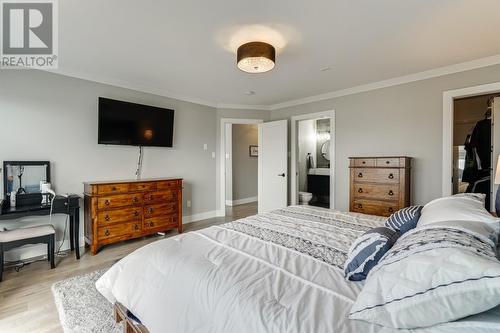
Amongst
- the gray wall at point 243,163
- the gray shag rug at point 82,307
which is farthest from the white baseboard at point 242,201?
the gray shag rug at point 82,307

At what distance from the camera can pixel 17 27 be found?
2.13 meters

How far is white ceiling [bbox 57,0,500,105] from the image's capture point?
1854mm

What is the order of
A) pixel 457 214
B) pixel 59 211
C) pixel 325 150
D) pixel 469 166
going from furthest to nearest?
pixel 325 150
pixel 469 166
pixel 59 211
pixel 457 214

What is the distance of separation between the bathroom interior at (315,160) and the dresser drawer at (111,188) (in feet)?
12.6

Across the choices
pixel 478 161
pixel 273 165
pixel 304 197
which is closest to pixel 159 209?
pixel 273 165

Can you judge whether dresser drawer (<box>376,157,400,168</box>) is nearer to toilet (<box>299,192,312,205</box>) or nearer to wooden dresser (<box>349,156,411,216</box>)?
wooden dresser (<box>349,156,411,216</box>)

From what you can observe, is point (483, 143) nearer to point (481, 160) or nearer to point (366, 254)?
point (481, 160)

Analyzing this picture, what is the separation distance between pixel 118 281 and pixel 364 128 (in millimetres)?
3765

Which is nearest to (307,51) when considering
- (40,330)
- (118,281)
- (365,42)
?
(365,42)

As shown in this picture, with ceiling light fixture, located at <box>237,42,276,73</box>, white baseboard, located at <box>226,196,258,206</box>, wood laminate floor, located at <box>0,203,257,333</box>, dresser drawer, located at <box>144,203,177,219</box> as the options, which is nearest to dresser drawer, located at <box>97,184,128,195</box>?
dresser drawer, located at <box>144,203,177,219</box>

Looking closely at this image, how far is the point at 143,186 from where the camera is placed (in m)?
3.36

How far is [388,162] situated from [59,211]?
4041 millimetres

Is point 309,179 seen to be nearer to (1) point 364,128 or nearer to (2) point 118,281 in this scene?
(1) point 364,128

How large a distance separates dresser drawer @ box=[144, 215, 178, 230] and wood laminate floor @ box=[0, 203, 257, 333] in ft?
0.74
